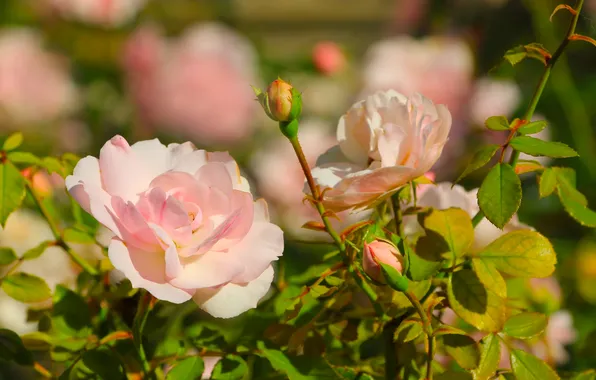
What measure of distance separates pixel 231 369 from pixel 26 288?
11 centimetres

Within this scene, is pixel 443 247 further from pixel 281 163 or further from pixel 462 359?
pixel 281 163

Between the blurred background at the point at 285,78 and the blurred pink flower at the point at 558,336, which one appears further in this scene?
the blurred background at the point at 285,78

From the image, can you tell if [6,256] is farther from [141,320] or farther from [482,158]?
[482,158]

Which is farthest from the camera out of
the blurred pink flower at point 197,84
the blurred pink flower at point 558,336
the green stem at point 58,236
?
the blurred pink flower at point 197,84

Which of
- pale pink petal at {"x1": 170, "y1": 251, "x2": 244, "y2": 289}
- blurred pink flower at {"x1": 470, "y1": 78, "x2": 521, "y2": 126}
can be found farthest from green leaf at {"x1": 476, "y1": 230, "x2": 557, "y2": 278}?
blurred pink flower at {"x1": 470, "y1": 78, "x2": 521, "y2": 126}

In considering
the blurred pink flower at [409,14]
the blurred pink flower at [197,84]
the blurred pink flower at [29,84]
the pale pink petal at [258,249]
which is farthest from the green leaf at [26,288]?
the blurred pink flower at [409,14]

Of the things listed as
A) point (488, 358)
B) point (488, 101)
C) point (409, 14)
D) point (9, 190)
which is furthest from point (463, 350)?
point (409, 14)

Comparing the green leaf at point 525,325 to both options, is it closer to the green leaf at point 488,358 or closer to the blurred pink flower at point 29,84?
the green leaf at point 488,358

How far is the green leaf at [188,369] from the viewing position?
313 mm

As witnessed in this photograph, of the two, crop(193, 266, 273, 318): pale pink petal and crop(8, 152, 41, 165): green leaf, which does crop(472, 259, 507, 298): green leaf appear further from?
crop(8, 152, 41, 165): green leaf

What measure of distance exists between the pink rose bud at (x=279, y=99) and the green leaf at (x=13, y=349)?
173 millimetres

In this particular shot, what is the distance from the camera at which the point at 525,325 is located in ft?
1.03

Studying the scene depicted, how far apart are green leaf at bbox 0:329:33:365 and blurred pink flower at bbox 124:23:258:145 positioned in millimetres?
757

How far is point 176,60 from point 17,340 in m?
0.79
